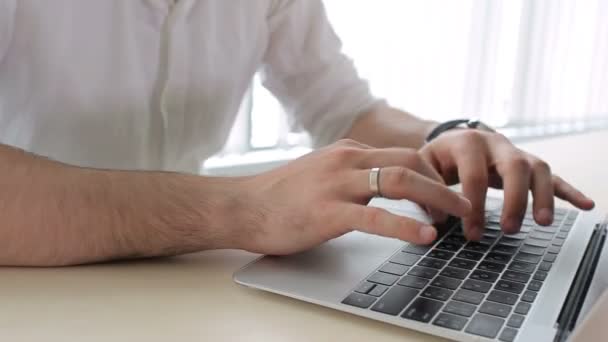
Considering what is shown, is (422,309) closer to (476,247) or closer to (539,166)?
(476,247)

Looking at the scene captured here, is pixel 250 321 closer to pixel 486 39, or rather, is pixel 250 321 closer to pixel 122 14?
pixel 122 14

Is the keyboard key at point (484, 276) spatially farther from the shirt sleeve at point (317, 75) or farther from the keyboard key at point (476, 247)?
the shirt sleeve at point (317, 75)

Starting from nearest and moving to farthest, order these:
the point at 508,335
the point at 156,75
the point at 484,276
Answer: the point at 508,335
the point at 484,276
the point at 156,75

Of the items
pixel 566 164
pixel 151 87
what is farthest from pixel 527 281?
pixel 566 164

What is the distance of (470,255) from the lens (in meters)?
0.57

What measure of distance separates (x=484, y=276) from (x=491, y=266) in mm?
30

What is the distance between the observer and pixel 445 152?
0.78m

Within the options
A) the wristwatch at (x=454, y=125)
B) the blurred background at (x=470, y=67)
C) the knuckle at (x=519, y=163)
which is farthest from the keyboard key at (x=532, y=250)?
the blurred background at (x=470, y=67)

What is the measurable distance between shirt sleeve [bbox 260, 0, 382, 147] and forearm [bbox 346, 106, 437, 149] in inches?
0.7

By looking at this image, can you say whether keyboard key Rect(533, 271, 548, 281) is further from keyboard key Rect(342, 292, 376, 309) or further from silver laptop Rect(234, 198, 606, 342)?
keyboard key Rect(342, 292, 376, 309)

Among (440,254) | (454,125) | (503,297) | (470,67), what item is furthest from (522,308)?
(470,67)

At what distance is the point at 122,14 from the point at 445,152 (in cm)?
46

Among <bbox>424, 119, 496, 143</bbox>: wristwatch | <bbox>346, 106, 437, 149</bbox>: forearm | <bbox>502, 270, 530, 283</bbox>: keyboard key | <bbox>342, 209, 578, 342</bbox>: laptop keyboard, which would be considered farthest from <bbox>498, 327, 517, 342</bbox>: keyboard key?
<bbox>346, 106, 437, 149</bbox>: forearm

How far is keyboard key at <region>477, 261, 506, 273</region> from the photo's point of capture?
0.54 metres
